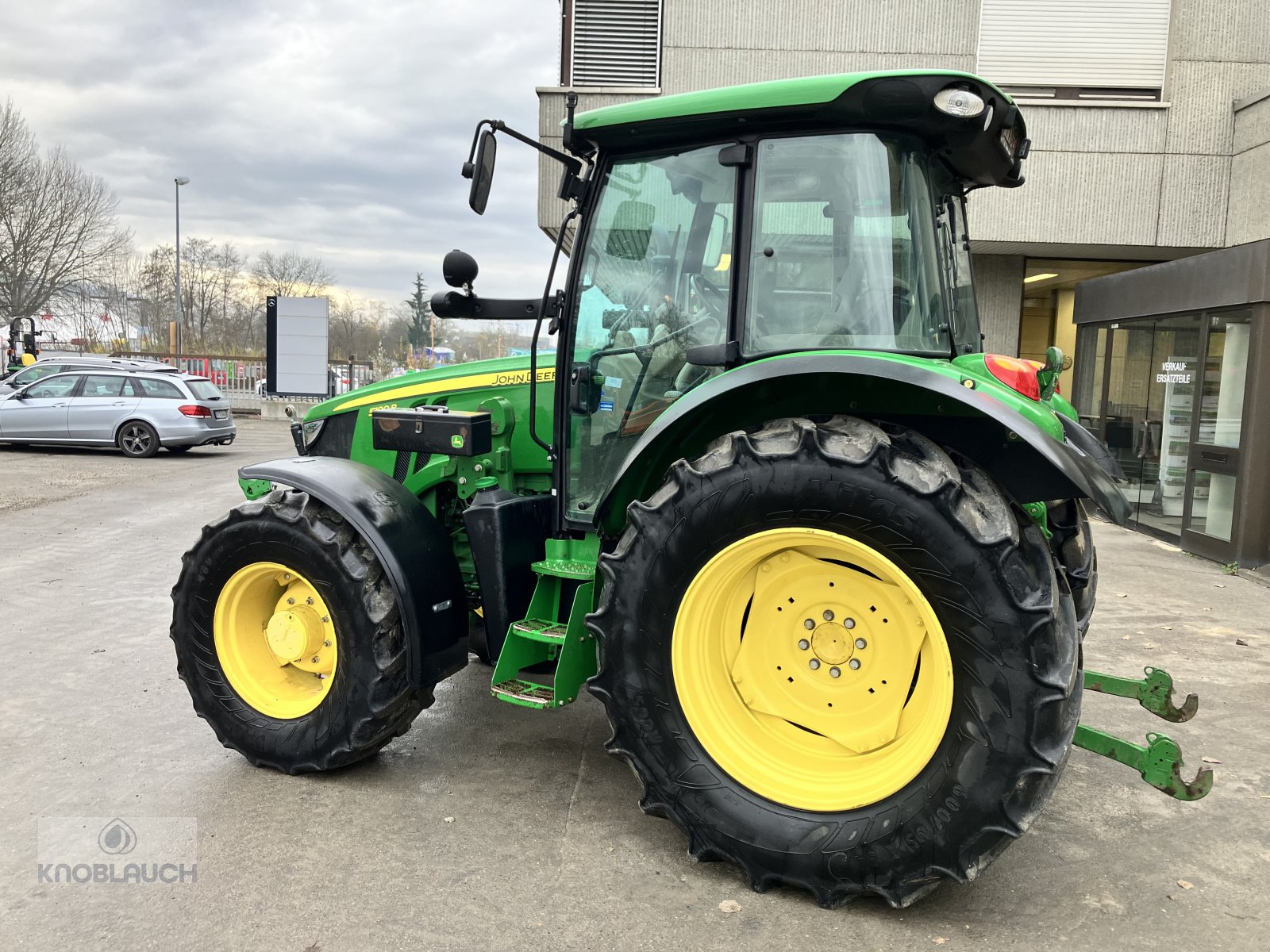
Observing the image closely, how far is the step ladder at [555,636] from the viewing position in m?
3.44

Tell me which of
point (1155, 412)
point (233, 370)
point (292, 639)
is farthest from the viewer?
point (233, 370)

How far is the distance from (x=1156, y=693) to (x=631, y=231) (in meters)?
2.58

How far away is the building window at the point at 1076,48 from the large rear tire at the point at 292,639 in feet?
41.9

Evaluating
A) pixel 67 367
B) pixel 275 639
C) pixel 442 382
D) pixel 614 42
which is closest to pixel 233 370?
pixel 67 367

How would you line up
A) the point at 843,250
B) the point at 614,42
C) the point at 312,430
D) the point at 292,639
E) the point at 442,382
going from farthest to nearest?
the point at 614,42 → the point at 312,430 → the point at 442,382 → the point at 292,639 → the point at 843,250

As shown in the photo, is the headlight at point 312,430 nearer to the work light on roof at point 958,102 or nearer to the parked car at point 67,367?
the work light on roof at point 958,102

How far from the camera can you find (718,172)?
10.9 feet

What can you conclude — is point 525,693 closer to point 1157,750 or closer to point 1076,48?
point 1157,750

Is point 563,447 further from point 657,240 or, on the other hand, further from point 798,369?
point 798,369

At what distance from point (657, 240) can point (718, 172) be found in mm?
329

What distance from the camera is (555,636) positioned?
137 inches

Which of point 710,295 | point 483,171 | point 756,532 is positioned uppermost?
point 483,171

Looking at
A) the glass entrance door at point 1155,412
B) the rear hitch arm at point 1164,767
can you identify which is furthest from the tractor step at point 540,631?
the glass entrance door at point 1155,412

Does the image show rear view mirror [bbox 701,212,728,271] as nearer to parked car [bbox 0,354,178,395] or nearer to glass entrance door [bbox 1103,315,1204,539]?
glass entrance door [bbox 1103,315,1204,539]
